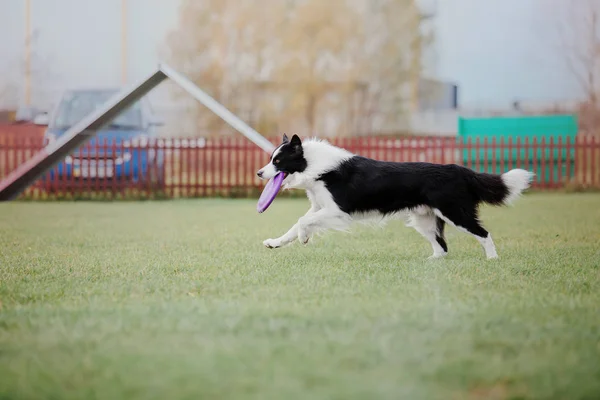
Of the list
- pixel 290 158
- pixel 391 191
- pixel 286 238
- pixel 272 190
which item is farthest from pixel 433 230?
pixel 272 190

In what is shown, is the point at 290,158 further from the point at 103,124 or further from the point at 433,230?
the point at 103,124

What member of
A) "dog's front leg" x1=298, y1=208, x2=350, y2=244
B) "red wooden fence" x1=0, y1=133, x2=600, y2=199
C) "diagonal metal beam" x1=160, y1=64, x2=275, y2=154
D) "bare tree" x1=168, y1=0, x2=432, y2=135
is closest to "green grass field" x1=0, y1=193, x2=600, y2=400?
"dog's front leg" x1=298, y1=208, x2=350, y2=244

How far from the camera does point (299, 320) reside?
3.89 m

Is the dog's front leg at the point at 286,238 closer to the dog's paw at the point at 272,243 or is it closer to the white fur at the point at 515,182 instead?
the dog's paw at the point at 272,243

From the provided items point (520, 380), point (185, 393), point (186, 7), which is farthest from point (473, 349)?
point (186, 7)

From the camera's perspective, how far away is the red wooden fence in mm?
16812

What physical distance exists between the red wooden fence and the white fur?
1064 cm

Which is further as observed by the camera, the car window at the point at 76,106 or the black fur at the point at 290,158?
the car window at the point at 76,106

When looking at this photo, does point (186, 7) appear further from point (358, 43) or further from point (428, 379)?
point (428, 379)

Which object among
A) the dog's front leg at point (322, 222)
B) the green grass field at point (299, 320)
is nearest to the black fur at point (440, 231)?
the green grass field at point (299, 320)

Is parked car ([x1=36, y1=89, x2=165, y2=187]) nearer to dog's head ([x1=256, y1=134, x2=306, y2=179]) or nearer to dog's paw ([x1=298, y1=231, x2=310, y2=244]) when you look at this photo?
dog's head ([x1=256, y1=134, x2=306, y2=179])

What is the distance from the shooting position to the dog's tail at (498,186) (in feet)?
21.8

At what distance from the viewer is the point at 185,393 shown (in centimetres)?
274

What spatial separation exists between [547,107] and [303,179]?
1211 inches
